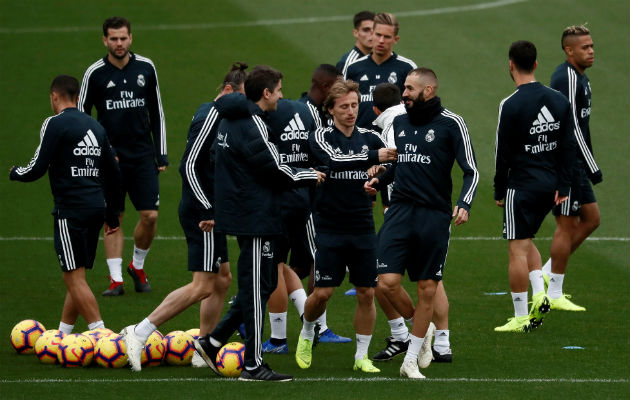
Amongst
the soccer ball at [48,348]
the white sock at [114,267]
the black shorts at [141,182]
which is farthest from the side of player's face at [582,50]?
the soccer ball at [48,348]

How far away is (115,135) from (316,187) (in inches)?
173

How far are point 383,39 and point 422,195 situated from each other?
4.20 m

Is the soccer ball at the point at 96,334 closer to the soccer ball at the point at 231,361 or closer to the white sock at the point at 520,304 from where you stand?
the soccer ball at the point at 231,361

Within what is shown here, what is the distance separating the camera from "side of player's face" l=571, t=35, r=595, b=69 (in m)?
12.7

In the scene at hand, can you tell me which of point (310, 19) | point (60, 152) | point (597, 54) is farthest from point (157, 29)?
point (60, 152)

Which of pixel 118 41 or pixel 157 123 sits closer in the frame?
pixel 118 41

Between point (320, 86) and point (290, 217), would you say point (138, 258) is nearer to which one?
point (290, 217)

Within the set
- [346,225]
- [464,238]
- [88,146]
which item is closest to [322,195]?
[346,225]

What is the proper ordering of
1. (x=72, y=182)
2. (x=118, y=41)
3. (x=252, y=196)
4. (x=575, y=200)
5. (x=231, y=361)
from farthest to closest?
(x=118, y=41) → (x=575, y=200) → (x=72, y=182) → (x=231, y=361) → (x=252, y=196)

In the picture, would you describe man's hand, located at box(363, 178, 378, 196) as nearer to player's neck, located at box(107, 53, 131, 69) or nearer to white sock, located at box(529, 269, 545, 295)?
white sock, located at box(529, 269, 545, 295)

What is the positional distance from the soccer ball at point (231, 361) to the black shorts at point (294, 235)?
101cm

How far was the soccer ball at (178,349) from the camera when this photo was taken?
33.8 feet

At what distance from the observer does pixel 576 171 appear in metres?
12.7

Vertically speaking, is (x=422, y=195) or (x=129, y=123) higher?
(x=129, y=123)
